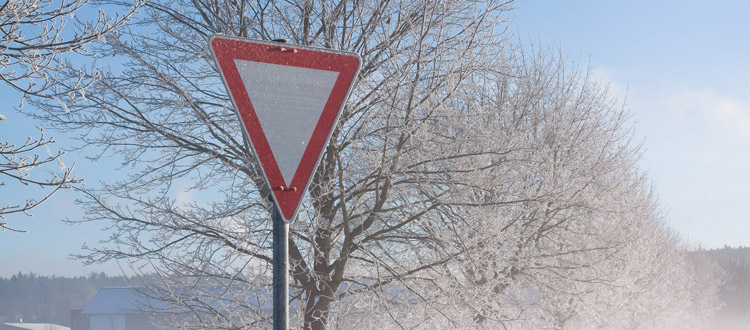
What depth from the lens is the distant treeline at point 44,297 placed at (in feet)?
329

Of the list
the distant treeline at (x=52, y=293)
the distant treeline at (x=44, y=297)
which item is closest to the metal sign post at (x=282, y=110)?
the distant treeline at (x=52, y=293)

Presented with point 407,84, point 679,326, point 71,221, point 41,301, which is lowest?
point 679,326

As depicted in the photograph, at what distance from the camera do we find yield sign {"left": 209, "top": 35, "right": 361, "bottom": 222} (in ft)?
8.39

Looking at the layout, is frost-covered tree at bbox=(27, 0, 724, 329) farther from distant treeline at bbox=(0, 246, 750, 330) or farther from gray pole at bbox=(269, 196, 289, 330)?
distant treeline at bbox=(0, 246, 750, 330)

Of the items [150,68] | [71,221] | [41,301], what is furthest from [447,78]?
[41,301]

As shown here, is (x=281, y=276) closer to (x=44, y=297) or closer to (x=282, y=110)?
(x=282, y=110)

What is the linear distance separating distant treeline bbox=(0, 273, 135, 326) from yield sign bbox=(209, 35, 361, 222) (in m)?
101

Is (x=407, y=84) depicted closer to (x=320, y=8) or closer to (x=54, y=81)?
(x=320, y=8)

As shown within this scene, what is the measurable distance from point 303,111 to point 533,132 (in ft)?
31.3

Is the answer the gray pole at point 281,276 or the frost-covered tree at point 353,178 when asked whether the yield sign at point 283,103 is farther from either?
the frost-covered tree at point 353,178

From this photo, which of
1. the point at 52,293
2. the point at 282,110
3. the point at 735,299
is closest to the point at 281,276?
the point at 282,110

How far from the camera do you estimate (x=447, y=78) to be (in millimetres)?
6406

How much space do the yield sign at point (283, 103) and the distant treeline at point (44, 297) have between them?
333ft

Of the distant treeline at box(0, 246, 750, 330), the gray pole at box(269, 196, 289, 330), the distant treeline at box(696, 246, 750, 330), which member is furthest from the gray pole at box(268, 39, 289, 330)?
the distant treeline at box(0, 246, 750, 330)
